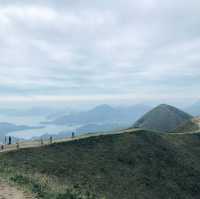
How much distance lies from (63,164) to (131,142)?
27.1m

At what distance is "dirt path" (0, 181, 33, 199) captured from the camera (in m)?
26.2

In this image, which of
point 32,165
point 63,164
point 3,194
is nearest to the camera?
point 3,194

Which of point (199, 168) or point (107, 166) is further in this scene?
point (199, 168)

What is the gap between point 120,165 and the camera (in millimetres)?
67625

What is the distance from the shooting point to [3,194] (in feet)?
87.8

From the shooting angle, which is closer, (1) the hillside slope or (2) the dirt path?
(2) the dirt path

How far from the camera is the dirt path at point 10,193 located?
85.9 ft

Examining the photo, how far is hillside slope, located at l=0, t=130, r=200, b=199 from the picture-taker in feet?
176

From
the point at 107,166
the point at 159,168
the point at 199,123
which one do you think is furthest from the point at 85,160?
the point at 199,123

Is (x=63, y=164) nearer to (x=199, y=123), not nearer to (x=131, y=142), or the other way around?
(x=131, y=142)

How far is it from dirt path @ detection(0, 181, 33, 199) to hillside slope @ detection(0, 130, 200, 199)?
14.6 m

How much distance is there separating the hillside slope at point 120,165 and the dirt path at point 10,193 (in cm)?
1457

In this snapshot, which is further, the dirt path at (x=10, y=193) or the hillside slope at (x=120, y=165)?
the hillside slope at (x=120, y=165)

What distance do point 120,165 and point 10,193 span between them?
42788 millimetres
